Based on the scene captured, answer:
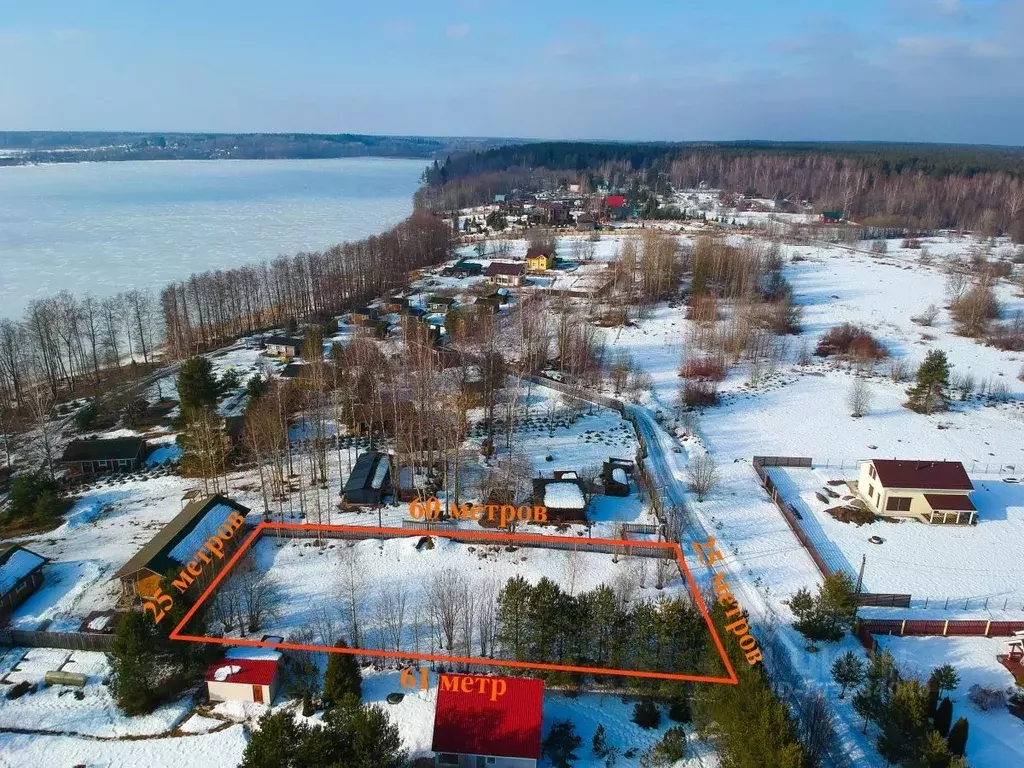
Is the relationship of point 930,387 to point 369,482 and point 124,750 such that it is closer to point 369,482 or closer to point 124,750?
point 369,482

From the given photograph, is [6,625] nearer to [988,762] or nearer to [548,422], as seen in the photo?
[548,422]

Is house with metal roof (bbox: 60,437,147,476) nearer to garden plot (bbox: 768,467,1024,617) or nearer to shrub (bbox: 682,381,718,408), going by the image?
shrub (bbox: 682,381,718,408)

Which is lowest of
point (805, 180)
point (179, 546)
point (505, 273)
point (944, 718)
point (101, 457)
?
point (101, 457)

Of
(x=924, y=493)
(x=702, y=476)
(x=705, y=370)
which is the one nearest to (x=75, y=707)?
(x=702, y=476)

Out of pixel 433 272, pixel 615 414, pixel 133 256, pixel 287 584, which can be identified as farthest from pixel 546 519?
pixel 133 256

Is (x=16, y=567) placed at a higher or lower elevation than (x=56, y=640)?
higher

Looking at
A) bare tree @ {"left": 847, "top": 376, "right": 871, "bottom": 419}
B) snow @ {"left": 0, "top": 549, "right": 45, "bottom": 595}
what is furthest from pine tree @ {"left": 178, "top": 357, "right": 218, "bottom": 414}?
bare tree @ {"left": 847, "top": 376, "right": 871, "bottom": 419}

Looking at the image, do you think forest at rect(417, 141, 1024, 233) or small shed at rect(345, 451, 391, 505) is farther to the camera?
forest at rect(417, 141, 1024, 233)
